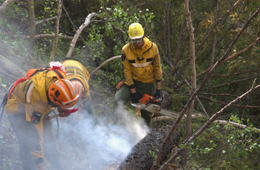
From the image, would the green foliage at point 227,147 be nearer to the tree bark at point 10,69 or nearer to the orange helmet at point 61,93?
the orange helmet at point 61,93

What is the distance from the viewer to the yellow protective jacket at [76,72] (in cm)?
371

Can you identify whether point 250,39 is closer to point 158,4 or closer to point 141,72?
point 158,4

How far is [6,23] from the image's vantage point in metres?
6.63

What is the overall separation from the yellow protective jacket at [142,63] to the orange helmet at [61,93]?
1.70 meters

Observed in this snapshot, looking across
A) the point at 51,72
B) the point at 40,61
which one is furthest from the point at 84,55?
the point at 51,72

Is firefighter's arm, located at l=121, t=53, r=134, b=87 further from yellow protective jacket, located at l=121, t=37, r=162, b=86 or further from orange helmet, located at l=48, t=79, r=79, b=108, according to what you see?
orange helmet, located at l=48, t=79, r=79, b=108

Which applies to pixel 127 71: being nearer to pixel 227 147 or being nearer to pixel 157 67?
pixel 157 67

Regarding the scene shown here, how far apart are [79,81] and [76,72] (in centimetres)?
24

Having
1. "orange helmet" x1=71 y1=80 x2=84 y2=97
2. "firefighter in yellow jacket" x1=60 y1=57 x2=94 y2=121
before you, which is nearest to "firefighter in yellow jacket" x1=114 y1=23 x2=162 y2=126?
"firefighter in yellow jacket" x1=60 y1=57 x2=94 y2=121

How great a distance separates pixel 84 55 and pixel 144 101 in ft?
10.1

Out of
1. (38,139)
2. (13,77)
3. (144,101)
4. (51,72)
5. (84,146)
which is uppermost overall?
(51,72)

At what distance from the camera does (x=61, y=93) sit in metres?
2.84

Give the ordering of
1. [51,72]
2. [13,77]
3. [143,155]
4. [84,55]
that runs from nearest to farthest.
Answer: [51,72] < [143,155] < [13,77] < [84,55]

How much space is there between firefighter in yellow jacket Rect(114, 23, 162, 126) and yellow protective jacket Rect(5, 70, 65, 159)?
171 centimetres
